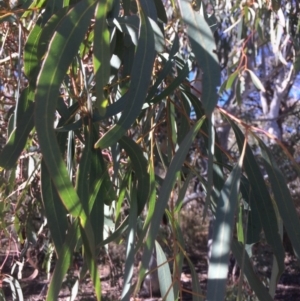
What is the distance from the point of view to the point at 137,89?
2.70ft

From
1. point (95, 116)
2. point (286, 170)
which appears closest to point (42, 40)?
point (95, 116)

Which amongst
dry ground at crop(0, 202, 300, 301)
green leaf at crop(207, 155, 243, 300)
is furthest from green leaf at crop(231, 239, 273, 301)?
dry ground at crop(0, 202, 300, 301)

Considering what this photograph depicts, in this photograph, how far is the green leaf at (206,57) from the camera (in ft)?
→ 2.38

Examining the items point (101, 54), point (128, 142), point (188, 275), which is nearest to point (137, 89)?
point (101, 54)

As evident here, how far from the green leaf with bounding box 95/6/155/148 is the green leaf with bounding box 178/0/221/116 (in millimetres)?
80

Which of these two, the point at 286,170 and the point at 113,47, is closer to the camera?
the point at 113,47

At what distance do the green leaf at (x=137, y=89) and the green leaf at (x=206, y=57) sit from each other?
0.26 ft

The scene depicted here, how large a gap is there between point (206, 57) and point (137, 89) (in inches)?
4.9

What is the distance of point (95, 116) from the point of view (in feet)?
3.11

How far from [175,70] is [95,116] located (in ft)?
1.53

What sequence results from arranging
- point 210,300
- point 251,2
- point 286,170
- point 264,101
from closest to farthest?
point 210,300, point 251,2, point 286,170, point 264,101

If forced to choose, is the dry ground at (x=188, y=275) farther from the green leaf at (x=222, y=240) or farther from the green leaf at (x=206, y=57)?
the green leaf at (x=206, y=57)

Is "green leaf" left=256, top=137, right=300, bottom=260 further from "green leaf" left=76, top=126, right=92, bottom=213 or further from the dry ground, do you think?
the dry ground

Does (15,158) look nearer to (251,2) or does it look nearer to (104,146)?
(104,146)
